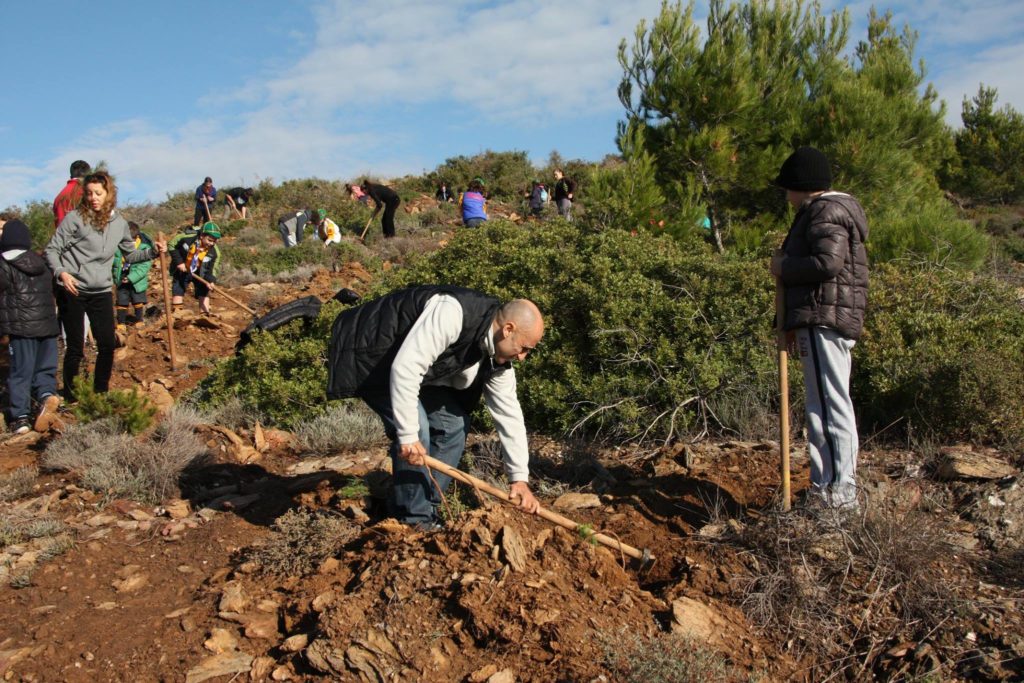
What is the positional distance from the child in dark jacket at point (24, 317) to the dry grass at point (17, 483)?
1.11m

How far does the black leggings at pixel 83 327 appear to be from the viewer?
684 centimetres

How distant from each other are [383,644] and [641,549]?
1383 mm

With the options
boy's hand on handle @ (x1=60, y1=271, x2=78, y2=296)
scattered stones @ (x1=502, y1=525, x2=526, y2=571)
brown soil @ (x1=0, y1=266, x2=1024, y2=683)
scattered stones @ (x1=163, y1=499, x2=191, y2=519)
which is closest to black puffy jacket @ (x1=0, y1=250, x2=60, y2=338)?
boy's hand on handle @ (x1=60, y1=271, x2=78, y2=296)

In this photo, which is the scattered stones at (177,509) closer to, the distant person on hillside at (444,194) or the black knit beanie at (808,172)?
the black knit beanie at (808,172)

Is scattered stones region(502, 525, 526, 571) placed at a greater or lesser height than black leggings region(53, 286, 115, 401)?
lesser

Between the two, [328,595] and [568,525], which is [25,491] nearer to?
[328,595]

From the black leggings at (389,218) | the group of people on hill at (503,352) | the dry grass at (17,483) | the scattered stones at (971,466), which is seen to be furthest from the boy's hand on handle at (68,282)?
the black leggings at (389,218)

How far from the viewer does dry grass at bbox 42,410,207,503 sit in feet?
17.8

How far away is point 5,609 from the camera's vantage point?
13.1 feet

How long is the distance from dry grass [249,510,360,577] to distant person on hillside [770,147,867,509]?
2.31 meters

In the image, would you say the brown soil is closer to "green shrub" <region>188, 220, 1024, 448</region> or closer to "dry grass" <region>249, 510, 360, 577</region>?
"dry grass" <region>249, 510, 360, 577</region>

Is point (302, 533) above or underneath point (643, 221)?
underneath

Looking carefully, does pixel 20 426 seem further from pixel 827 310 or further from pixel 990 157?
pixel 990 157

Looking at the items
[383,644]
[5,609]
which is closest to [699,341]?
[383,644]
